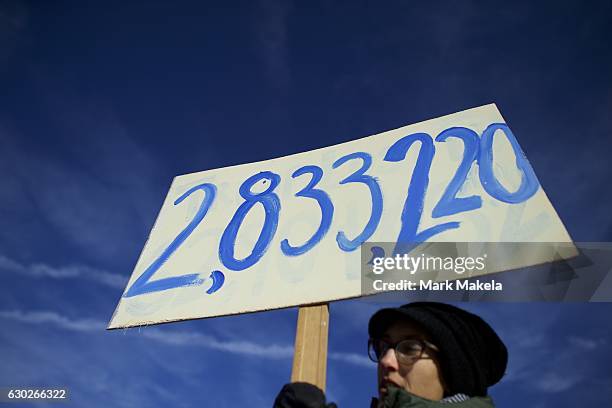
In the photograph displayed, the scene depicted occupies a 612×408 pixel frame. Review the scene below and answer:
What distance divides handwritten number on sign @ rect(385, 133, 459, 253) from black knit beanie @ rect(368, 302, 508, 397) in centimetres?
44

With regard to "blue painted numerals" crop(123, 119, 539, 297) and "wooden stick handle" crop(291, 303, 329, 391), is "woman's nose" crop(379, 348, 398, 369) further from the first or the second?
"blue painted numerals" crop(123, 119, 539, 297)

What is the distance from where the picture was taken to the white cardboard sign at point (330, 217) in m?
1.72

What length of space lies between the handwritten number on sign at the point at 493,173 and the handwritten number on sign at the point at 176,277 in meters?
1.36

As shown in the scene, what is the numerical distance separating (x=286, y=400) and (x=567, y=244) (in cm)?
109

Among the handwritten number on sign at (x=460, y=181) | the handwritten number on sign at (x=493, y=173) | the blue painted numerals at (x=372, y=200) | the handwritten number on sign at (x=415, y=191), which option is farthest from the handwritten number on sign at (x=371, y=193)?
the handwritten number on sign at (x=493, y=173)

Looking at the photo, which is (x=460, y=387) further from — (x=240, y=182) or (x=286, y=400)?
(x=240, y=182)

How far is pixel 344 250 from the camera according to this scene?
1813 millimetres

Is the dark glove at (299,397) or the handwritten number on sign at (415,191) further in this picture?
the handwritten number on sign at (415,191)

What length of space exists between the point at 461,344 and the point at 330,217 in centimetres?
90

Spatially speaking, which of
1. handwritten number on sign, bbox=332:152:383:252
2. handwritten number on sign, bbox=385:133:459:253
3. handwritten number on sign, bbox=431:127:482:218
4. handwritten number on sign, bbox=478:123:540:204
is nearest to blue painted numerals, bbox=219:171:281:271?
handwritten number on sign, bbox=332:152:383:252

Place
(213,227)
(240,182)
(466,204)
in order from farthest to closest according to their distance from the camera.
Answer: (240,182) → (213,227) → (466,204)

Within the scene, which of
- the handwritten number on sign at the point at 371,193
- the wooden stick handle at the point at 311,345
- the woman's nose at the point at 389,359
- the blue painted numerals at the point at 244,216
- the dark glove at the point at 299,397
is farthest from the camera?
the blue painted numerals at the point at 244,216

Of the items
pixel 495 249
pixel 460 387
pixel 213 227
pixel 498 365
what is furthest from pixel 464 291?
pixel 213 227

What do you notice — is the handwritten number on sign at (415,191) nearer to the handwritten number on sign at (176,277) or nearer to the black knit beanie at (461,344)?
the black knit beanie at (461,344)
